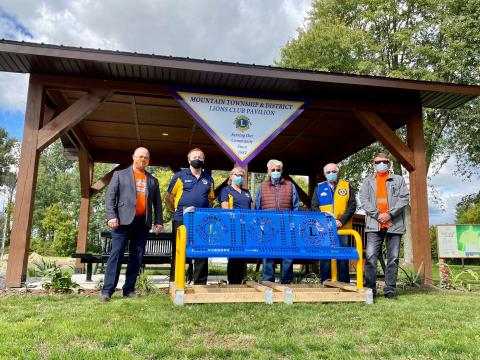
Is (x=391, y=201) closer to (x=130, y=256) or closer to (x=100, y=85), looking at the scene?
(x=130, y=256)

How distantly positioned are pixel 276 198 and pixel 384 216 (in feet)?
→ 4.65

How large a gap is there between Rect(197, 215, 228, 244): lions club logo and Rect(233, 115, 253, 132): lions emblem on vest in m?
2.63

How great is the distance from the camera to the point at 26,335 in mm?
3135

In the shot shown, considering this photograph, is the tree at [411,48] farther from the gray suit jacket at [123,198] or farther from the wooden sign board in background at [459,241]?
the gray suit jacket at [123,198]

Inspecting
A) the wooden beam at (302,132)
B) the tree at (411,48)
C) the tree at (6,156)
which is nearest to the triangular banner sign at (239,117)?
the wooden beam at (302,132)

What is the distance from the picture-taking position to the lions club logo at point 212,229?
475cm

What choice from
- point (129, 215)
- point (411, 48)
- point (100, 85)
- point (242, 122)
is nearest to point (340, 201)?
point (242, 122)

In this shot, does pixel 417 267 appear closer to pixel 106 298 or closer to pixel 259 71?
pixel 259 71

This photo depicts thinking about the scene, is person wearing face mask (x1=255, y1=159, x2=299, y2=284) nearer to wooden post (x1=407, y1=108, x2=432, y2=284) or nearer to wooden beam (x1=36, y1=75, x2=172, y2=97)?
wooden beam (x1=36, y1=75, x2=172, y2=97)

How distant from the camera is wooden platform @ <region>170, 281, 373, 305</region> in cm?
433

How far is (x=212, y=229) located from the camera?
482 centimetres

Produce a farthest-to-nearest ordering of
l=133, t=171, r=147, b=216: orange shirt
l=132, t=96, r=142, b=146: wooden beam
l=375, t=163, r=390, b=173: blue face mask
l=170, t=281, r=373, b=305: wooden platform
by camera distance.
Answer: l=132, t=96, r=142, b=146: wooden beam
l=375, t=163, r=390, b=173: blue face mask
l=133, t=171, r=147, b=216: orange shirt
l=170, t=281, r=373, b=305: wooden platform

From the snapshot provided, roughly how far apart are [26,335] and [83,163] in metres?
8.19

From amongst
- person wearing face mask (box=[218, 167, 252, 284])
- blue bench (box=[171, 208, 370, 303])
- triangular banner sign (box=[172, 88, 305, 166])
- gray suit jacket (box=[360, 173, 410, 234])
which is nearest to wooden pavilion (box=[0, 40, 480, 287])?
triangular banner sign (box=[172, 88, 305, 166])
